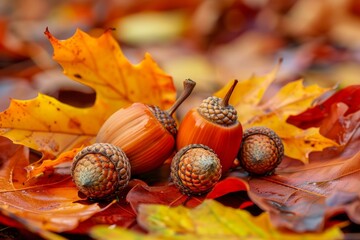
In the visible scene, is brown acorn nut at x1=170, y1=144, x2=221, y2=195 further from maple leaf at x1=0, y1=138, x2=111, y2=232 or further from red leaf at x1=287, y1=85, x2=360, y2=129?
red leaf at x1=287, y1=85, x2=360, y2=129

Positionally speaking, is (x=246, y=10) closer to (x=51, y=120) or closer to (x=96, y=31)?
(x=96, y=31)

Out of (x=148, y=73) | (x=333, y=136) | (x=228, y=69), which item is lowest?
(x=228, y=69)

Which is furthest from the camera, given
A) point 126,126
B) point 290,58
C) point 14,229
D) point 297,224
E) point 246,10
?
point 246,10

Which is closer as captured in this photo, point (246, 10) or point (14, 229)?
point (14, 229)

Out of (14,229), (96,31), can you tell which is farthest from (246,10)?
(14,229)

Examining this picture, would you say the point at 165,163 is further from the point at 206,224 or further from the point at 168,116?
the point at 206,224

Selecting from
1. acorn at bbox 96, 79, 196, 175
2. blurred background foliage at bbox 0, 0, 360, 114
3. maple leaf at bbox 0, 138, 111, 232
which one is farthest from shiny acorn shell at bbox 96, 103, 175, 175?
blurred background foliage at bbox 0, 0, 360, 114
